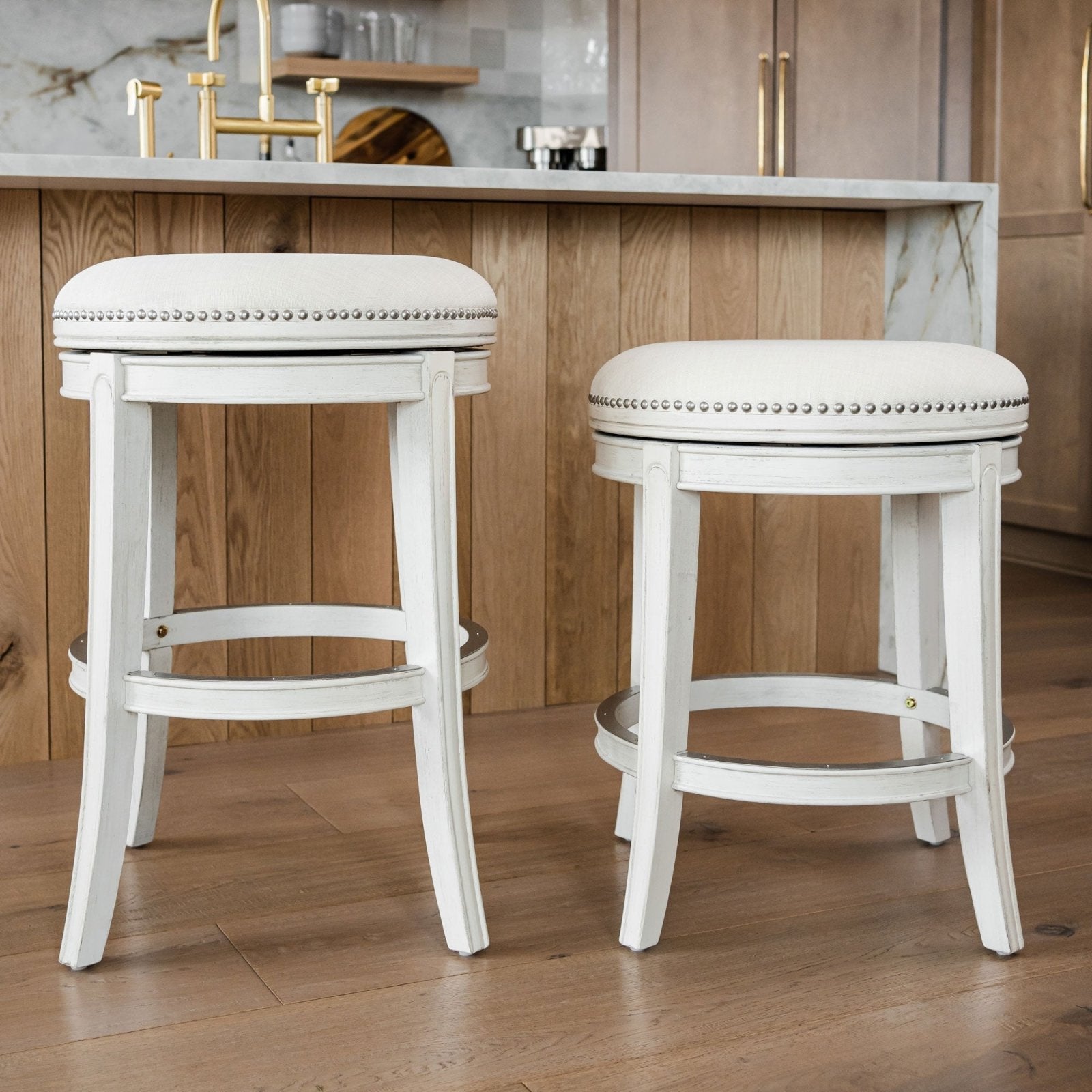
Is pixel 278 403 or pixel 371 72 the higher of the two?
pixel 371 72

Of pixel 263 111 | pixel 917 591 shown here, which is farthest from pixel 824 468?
pixel 263 111

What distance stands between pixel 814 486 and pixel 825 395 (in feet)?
0.26

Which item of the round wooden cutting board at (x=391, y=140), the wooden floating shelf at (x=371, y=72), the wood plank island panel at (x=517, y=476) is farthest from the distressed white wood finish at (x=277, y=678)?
the round wooden cutting board at (x=391, y=140)

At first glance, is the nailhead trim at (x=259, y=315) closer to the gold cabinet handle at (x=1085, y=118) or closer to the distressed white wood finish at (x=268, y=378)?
the distressed white wood finish at (x=268, y=378)

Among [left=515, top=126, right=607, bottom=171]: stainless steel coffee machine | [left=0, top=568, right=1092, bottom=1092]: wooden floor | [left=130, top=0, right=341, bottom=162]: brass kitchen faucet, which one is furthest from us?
[left=515, top=126, right=607, bottom=171]: stainless steel coffee machine

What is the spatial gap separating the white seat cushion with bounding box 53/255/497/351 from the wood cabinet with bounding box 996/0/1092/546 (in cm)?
263

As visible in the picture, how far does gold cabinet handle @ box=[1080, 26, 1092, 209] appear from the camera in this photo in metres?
3.29

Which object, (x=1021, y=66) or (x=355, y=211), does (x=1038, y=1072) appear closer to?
(x=355, y=211)

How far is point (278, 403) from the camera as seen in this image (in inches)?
48.1

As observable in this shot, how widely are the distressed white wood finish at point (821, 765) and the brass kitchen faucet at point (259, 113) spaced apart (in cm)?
101

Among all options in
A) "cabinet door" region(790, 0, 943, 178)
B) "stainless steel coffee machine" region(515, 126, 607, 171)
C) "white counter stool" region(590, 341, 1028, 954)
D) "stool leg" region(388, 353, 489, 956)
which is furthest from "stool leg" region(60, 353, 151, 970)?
"stainless steel coffee machine" region(515, 126, 607, 171)

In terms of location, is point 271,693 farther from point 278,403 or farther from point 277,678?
point 278,403

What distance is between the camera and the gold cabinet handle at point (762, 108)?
3.94 meters

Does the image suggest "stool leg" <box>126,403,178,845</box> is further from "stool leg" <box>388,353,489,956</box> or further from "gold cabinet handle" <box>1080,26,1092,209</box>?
"gold cabinet handle" <box>1080,26,1092,209</box>
